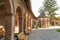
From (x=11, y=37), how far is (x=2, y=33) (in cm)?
553

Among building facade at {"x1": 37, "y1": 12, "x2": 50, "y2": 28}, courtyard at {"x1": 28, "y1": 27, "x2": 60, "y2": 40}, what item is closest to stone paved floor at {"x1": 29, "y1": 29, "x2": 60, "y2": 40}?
courtyard at {"x1": 28, "y1": 27, "x2": 60, "y2": 40}

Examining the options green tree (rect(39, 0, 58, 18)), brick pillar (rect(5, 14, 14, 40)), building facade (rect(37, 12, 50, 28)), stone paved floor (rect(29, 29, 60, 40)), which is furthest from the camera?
green tree (rect(39, 0, 58, 18))

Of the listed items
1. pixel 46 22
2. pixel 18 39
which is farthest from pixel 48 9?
pixel 18 39

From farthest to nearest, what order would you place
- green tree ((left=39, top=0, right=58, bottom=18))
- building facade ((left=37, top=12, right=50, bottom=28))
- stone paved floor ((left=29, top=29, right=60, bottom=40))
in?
green tree ((left=39, top=0, right=58, bottom=18)) → building facade ((left=37, top=12, right=50, bottom=28)) → stone paved floor ((left=29, top=29, right=60, bottom=40))

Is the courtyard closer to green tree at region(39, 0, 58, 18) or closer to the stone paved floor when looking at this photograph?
the stone paved floor

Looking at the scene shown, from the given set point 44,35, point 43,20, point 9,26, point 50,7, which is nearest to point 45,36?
point 44,35

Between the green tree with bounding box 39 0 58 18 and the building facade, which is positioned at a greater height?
the green tree with bounding box 39 0 58 18

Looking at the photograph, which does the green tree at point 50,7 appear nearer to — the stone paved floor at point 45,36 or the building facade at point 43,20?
the building facade at point 43,20

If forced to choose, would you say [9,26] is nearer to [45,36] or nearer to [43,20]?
[45,36]

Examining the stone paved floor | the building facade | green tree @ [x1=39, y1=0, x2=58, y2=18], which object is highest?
green tree @ [x1=39, y1=0, x2=58, y2=18]

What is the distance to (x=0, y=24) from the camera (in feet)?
55.6

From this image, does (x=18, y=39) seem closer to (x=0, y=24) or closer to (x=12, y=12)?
(x=12, y=12)

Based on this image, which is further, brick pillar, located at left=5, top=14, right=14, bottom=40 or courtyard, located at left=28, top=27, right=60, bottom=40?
courtyard, located at left=28, top=27, right=60, bottom=40

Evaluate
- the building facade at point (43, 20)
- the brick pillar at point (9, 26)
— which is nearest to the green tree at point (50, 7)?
the building facade at point (43, 20)
